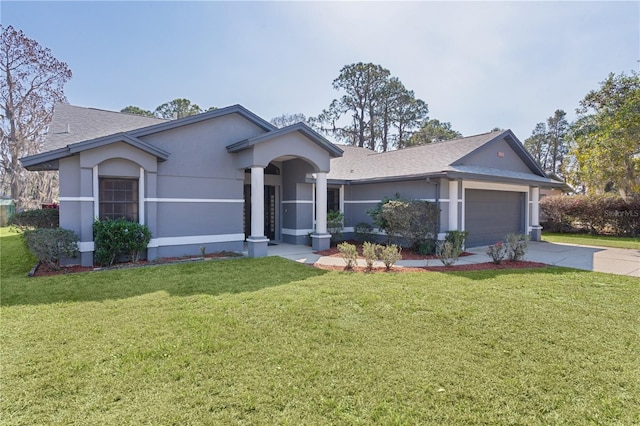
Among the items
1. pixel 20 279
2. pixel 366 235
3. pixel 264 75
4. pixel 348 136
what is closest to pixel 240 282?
pixel 20 279

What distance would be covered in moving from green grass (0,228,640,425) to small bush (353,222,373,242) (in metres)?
6.85

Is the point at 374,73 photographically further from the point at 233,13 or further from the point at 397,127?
the point at 233,13

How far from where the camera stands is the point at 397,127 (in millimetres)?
36406

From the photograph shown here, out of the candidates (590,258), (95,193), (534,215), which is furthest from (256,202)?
(534,215)

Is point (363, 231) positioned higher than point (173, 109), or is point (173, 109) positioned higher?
point (173, 109)

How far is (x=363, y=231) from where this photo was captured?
14.0 meters

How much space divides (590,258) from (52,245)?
607 inches

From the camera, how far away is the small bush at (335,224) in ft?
44.5

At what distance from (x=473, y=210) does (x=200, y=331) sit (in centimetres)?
1196

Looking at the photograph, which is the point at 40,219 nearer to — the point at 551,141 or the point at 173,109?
the point at 173,109

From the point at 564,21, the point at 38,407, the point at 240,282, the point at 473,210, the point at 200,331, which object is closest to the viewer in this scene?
the point at 38,407

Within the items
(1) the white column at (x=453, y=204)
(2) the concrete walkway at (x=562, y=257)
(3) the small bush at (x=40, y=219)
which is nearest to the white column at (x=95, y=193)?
(3) the small bush at (x=40, y=219)

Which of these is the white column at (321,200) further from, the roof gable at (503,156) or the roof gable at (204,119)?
the roof gable at (503,156)

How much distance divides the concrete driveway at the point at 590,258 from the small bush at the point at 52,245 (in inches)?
492
